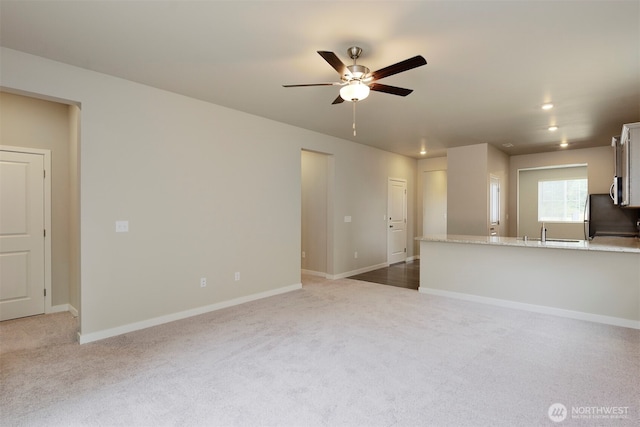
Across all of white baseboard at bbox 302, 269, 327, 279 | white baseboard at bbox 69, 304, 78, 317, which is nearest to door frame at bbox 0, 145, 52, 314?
white baseboard at bbox 69, 304, 78, 317

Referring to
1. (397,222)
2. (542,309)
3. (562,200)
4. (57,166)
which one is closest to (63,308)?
(57,166)

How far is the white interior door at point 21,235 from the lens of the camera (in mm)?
3842

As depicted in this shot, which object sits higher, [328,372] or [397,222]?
[397,222]

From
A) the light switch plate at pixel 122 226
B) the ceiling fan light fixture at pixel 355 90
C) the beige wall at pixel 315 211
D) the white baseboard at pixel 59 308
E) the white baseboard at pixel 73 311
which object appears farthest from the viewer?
the beige wall at pixel 315 211

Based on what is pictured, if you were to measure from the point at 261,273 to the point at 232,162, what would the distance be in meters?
1.66

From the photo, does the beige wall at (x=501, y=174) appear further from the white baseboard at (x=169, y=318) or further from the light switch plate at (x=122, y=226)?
the light switch plate at (x=122, y=226)

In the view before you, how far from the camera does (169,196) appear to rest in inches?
150

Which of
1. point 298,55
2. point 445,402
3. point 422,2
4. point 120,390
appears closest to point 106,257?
point 120,390

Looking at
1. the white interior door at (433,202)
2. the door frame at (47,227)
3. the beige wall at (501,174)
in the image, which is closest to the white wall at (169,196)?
the door frame at (47,227)

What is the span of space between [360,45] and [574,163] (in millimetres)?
6746

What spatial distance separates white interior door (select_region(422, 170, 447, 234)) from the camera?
859cm

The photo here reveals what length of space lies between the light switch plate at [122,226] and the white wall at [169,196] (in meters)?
0.05

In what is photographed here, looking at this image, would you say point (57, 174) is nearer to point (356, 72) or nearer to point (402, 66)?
point (356, 72)

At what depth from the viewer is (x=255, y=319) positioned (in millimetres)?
3859
